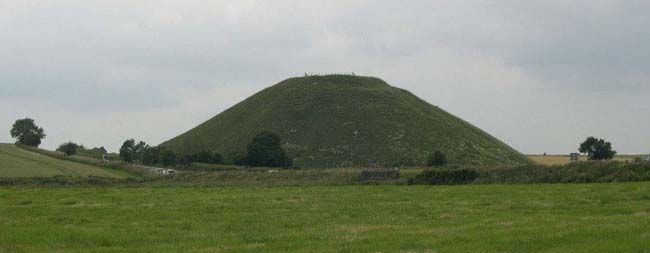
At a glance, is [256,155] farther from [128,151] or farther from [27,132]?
[27,132]

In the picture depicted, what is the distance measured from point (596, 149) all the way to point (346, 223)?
325 ft

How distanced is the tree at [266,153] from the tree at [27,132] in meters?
57.0

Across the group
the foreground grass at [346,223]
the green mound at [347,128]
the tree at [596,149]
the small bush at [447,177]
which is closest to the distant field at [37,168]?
the green mound at [347,128]

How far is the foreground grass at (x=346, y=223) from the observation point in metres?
17.6

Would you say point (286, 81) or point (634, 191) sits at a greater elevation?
point (286, 81)

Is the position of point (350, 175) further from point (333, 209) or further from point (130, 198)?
point (333, 209)

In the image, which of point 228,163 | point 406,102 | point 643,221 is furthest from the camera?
point 406,102

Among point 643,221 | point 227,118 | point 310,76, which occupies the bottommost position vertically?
point 643,221

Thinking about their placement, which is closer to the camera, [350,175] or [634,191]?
[634,191]

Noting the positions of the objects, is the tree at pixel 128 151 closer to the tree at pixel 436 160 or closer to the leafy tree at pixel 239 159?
the leafy tree at pixel 239 159

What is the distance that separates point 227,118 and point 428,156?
4658 centimetres

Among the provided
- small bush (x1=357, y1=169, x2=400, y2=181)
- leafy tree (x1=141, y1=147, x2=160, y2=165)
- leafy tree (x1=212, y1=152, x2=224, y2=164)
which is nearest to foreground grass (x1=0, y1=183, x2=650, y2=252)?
small bush (x1=357, y1=169, x2=400, y2=181)

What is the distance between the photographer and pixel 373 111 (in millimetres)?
137000

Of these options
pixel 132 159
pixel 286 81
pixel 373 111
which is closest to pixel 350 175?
pixel 132 159
